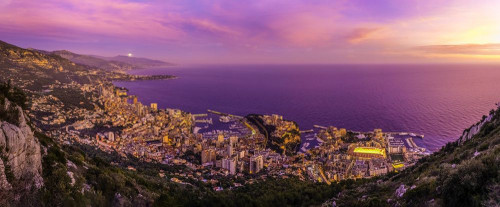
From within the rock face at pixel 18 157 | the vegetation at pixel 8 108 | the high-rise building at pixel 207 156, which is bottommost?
the high-rise building at pixel 207 156

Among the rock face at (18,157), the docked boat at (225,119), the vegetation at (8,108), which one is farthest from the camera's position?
the docked boat at (225,119)

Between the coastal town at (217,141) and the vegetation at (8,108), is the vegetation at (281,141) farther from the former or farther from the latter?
the vegetation at (8,108)

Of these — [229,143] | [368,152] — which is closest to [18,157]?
[229,143]

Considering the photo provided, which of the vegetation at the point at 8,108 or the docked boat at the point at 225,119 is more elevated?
the vegetation at the point at 8,108

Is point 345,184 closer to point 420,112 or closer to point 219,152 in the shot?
point 219,152

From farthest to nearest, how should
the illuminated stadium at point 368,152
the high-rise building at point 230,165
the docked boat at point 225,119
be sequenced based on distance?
1. the docked boat at point 225,119
2. the illuminated stadium at point 368,152
3. the high-rise building at point 230,165

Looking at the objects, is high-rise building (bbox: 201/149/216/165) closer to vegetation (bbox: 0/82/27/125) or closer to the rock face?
vegetation (bbox: 0/82/27/125)

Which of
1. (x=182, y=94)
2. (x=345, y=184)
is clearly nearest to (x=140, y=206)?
(x=345, y=184)

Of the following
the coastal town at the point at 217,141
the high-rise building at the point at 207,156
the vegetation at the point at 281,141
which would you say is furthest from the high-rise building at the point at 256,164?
the vegetation at the point at 281,141

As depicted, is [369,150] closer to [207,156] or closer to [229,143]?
[229,143]
